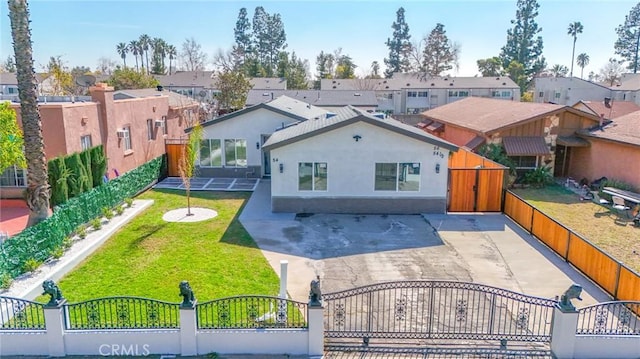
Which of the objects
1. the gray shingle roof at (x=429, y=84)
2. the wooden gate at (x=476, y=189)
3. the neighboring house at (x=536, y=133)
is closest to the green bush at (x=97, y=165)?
the wooden gate at (x=476, y=189)

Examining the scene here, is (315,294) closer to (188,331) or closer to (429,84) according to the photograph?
(188,331)

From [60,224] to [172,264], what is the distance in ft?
12.6

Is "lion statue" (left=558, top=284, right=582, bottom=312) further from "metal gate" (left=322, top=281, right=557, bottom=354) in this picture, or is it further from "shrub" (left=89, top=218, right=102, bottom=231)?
"shrub" (left=89, top=218, right=102, bottom=231)

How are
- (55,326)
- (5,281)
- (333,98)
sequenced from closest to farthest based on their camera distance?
(55,326) < (5,281) < (333,98)

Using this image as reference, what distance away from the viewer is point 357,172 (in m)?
17.8

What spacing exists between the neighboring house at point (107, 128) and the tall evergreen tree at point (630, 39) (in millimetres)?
74020

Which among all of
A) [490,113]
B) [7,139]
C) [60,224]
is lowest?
[60,224]

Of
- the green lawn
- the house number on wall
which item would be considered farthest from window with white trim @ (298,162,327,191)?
the house number on wall

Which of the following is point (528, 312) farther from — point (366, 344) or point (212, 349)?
point (212, 349)

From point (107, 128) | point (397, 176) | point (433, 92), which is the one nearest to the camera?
point (397, 176)

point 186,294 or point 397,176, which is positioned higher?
point 397,176

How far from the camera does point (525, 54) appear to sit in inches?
2872

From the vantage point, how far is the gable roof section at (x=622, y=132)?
20889 mm

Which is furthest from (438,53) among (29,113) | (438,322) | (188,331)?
(188,331)
